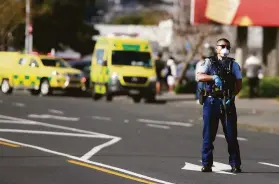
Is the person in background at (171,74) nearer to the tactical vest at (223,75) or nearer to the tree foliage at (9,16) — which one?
the tree foliage at (9,16)

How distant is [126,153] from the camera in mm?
15492

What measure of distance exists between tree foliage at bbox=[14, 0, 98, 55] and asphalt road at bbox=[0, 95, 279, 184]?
1268 inches

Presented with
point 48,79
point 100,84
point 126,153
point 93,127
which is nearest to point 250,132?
point 93,127

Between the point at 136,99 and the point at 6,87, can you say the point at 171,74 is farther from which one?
the point at 6,87

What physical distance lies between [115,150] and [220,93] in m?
3.65

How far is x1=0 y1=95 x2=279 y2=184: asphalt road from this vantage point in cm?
1239

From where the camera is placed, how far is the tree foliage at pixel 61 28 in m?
59.3

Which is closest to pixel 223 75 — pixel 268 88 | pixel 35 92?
pixel 268 88

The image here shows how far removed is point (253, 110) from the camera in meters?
29.4

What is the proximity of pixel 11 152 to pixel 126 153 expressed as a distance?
1.84m

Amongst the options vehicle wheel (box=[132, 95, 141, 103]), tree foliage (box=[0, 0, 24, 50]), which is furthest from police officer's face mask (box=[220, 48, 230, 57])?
tree foliage (box=[0, 0, 24, 50])

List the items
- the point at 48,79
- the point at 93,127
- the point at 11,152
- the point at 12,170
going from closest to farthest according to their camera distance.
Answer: the point at 12,170 < the point at 11,152 < the point at 93,127 < the point at 48,79

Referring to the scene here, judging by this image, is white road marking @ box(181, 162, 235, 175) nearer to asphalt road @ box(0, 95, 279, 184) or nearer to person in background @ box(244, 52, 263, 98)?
asphalt road @ box(0, 95, 279, 184)

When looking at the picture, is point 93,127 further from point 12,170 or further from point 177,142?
point 12,170
